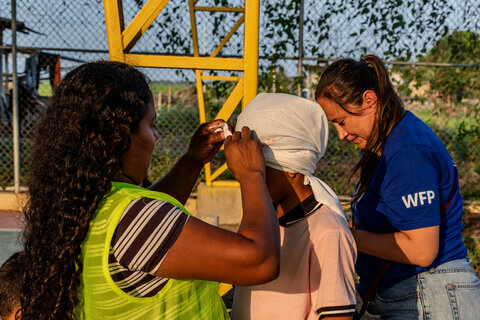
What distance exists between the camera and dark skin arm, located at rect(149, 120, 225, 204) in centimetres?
199

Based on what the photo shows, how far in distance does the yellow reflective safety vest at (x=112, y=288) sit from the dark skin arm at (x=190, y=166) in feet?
2.40

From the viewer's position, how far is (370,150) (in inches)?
79.1

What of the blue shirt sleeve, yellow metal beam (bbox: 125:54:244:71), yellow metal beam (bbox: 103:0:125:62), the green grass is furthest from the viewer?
the green grass

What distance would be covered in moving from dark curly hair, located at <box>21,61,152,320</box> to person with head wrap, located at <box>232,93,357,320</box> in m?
0.56

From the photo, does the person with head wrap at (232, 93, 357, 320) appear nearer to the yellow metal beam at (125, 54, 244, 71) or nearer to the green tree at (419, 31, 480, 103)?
the yellow metal beam at (125, 54, 244, 71)

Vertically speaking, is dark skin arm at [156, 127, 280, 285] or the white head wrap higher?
the white head wrap

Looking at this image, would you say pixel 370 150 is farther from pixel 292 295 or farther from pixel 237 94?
pixel 237 94

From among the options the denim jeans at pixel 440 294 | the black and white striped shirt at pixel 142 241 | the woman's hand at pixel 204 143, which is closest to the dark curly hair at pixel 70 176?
the black and white striped shirt at pixel 142 241

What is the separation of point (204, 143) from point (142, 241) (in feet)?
2.94

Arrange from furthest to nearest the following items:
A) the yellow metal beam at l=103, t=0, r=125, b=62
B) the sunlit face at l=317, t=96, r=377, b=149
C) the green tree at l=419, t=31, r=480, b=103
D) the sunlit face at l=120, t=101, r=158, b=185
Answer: the green tree at l=419, t=31, r=480, b=103 < the yellow metal beam at l=103, t=0, r=125, b=62 < the sunlit face at l=317, t=96, r=377, b=149 < the sunlit face at l=120, t=101, r=158, b=185

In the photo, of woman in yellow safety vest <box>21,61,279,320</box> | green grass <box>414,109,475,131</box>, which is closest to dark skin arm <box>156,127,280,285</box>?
woman in yellow safety vest <box>21,61,279,320</box>

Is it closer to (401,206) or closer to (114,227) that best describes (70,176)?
(114,227)

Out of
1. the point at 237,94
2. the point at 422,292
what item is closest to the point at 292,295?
the point at 422,292

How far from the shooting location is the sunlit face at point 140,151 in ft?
4.37
